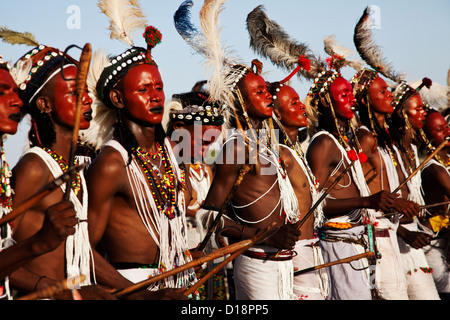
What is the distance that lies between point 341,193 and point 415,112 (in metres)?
2.43

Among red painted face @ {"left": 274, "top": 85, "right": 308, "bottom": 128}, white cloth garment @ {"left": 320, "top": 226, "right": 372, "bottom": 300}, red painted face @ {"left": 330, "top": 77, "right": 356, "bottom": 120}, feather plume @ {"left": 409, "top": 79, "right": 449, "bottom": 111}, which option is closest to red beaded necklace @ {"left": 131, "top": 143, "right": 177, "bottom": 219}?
red painted face @ {"left": 274, "top": 85, "right": 308, "bottom": 128}

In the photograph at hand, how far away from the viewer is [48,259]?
137 inches

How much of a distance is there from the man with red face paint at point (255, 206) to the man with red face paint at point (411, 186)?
2498 millimetres

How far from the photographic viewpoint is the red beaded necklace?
4.02 metres

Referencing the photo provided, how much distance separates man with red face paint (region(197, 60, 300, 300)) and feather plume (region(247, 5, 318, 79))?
1377 mm

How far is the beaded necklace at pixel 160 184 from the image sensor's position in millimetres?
4023

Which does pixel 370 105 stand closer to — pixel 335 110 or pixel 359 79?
pixel 359 79

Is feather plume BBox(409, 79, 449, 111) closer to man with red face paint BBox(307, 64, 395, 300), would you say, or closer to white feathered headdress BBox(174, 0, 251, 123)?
man with red face paint BBox(307, 64, 395, 300)

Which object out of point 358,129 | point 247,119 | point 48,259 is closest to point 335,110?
point 358,129

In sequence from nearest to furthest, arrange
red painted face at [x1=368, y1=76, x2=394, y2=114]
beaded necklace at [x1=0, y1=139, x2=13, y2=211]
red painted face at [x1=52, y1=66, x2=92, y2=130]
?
beaded necklace at [x1=0, y1=139, x2=13, y2=211] → red painted face at [x1=52, y1=66, x2=92, y2=130] → red painted face at [x1=368, y1=76, x2=394, y2=114]

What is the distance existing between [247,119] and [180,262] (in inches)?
73.6

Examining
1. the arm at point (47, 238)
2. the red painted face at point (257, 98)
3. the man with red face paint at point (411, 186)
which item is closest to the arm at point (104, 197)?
the arm at point (47, 238)

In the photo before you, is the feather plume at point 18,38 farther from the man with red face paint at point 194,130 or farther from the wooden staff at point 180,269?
the man with red face paint at point 194,130

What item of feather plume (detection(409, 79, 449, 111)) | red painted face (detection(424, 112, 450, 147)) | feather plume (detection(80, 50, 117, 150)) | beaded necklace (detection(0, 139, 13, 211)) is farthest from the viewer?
feather plume (detection(409, 79, 449, 111))
